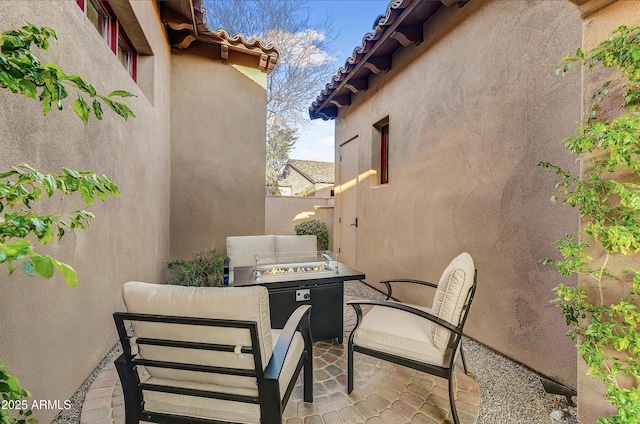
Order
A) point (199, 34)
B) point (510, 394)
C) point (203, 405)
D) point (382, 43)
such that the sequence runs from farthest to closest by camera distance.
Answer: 1. point (199, 34)
2. point (382, 43)
3. point (510, 394)
4. point (203, 405)

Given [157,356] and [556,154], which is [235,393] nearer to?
[157,356]

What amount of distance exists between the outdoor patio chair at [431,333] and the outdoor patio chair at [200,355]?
887 mm

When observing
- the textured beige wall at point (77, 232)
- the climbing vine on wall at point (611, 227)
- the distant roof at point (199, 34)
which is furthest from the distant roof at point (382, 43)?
the textured beige wall at point (77, 232)

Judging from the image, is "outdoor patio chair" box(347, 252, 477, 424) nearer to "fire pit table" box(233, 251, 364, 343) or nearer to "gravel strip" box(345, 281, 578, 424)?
"gravel strip" box(345, 281, 578, 424)

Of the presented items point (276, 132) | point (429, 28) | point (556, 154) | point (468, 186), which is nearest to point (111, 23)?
point (429, 28)

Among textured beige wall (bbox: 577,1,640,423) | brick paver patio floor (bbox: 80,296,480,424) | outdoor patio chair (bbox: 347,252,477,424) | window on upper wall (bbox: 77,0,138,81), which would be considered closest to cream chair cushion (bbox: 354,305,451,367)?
outdoor patio chair (bbox: 347,252,477,424)

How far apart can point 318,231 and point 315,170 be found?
9950 millimetres

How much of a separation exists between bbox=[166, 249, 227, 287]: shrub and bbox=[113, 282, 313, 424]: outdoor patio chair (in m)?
2.43

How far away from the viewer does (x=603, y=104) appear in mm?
1535

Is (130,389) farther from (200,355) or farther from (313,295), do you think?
(313,295)

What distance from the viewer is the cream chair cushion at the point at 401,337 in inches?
74.3

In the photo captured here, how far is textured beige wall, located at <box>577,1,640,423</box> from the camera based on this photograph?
4.79 feet

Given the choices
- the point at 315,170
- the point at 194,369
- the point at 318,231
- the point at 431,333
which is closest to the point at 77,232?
the point at 194,369

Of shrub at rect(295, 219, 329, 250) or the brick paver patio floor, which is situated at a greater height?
shrub at rect(295, 219, 329, 250)
